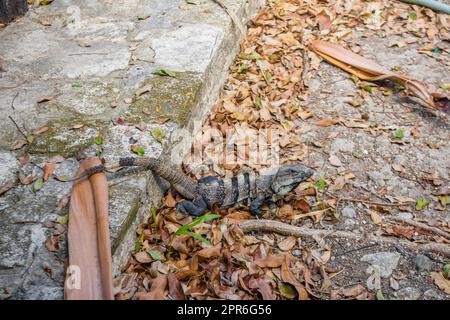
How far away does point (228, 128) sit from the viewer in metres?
4.20

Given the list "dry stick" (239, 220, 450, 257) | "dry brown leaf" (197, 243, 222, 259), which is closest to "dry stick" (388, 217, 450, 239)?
"dry stick" (239, 220, 450, 257)

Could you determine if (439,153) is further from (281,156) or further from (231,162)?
(231,162)

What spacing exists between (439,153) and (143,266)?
9.36ft

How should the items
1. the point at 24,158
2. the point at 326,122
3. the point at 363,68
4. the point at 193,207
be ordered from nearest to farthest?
the point at 24,158, the point at 193,207, the point at 326,122, the point at 363,68

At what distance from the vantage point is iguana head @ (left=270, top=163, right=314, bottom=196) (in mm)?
3533

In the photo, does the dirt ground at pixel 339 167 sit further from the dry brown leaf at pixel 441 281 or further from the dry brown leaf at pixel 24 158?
the dry brown leaf at pixel 24 158

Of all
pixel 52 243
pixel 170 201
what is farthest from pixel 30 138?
pixel 170 201

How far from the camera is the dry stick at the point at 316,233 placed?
3.05 m

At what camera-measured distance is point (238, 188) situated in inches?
141

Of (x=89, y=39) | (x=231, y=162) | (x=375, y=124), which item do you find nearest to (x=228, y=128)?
(x=231, y=162)

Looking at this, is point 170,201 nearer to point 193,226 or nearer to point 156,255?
point 193,226

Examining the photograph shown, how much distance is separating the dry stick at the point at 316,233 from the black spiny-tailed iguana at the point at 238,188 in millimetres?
218

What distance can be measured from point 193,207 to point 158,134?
645mm

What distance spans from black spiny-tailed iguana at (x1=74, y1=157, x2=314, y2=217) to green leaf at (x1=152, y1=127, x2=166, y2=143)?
23 centimetres
